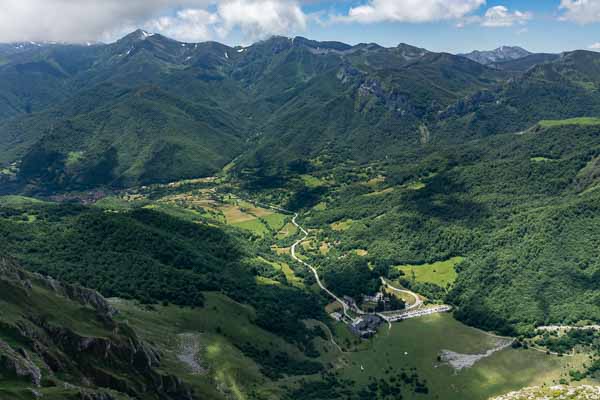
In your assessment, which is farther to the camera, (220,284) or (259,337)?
(220,284)

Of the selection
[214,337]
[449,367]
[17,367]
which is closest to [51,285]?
[17,367]

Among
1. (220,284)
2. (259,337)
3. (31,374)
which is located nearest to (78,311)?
(31,374)

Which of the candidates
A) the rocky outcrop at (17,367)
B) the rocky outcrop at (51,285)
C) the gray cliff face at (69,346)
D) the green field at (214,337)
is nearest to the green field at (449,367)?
the green field at (214,337)

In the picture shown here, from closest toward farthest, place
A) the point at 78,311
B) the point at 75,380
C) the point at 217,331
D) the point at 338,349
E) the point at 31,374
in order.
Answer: the point at 31,374 < the point at 75,380 < the point at 78,311 < the point at 217,331 < the point at 338,349

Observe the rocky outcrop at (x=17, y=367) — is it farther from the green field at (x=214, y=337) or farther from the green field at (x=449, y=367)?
the green field at (x=449, y=367)

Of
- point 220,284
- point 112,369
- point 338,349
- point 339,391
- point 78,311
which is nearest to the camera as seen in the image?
point 112,369

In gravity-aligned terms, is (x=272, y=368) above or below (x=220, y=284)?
below

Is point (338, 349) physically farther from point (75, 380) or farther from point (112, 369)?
point (75, 380)

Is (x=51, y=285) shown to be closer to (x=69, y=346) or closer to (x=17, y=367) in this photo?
(x=69, y=346)

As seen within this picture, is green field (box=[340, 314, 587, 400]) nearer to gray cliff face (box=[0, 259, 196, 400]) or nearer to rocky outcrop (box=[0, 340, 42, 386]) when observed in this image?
gray cliff face (box=[0, 259, 196, 400])
